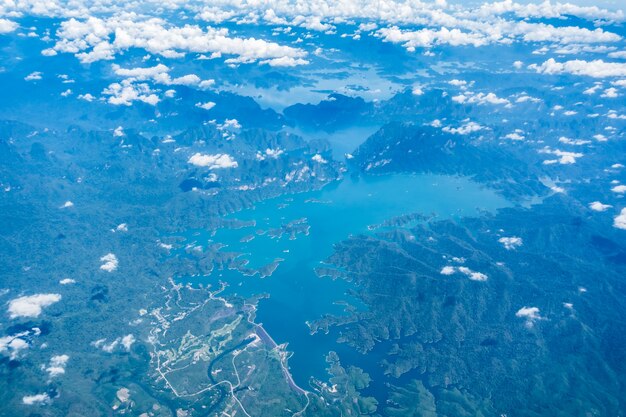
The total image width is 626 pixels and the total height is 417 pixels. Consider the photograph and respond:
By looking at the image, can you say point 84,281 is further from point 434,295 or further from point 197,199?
point 434,295

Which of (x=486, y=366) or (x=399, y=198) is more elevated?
(x=486, y=366)

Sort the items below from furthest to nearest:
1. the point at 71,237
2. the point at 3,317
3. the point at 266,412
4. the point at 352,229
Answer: the point at 352,229, the point at 71,237, the point at 3,317, the point at 266,412

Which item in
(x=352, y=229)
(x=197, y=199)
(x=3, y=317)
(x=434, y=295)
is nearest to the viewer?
(x=3, y=317)

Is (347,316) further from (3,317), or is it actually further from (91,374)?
(3,317)

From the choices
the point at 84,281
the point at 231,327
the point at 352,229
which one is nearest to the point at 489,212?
the point at 352,229

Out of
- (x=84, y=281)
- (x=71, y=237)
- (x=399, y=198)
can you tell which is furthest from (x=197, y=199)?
(x=399, y=198)

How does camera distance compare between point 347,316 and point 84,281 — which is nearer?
point 347,316
